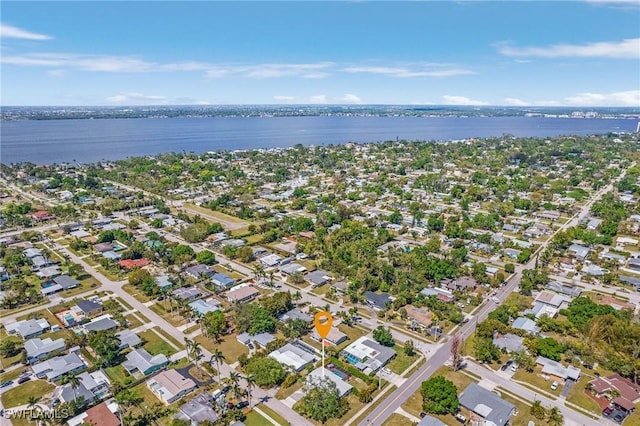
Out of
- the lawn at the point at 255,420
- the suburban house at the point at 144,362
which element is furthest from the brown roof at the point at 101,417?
the lawn at the point at 255,420

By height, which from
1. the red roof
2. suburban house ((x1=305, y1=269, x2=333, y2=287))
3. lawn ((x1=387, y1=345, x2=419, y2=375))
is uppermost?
the red roof

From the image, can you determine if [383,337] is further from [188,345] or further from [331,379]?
[188,345]

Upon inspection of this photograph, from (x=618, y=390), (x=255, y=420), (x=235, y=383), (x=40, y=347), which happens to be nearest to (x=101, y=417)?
(x=235, y=383)

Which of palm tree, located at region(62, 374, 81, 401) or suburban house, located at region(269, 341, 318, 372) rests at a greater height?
palm tree, located at region(62, 374, 81, 401)

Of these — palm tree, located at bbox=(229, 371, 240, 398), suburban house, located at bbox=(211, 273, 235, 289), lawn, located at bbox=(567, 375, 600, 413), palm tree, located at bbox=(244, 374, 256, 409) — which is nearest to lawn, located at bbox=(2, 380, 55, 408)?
palm tree, located at bbox=(229, 371, 240, 398)

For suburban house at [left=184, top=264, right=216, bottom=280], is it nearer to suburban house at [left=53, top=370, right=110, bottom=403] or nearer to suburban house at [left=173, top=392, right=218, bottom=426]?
suburban house at [left=53, top=370, right=110, bottom=403]

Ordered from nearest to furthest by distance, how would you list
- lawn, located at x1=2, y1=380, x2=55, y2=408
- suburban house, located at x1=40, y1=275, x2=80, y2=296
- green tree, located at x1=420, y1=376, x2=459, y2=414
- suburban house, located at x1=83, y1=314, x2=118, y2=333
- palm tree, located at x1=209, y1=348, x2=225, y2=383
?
green tree, located at x1=420, y1=376, x2=459, y2=414
lawn, located at x1=2, y1=380, x2=55, y2=408
palm tree, located at x1=209, y1=348, x2=225, y2=383
suburban house, located at x1=83, y1=314, x2=118, y2=333
suburban house, located at x1=40, y1=275, x2=80, y2=296

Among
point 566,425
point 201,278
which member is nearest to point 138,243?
point 201,278

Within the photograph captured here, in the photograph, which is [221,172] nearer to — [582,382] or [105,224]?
[105,224]
